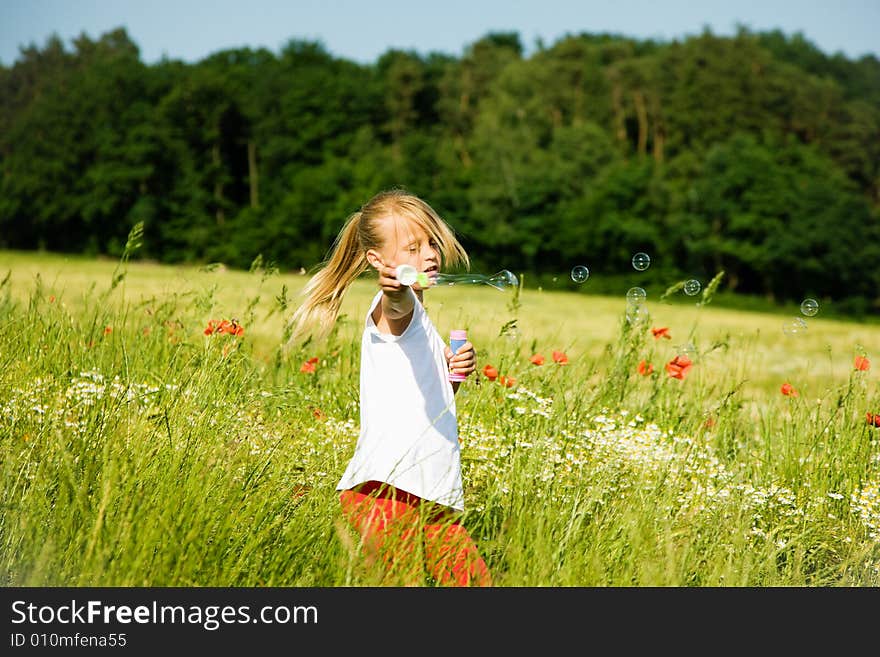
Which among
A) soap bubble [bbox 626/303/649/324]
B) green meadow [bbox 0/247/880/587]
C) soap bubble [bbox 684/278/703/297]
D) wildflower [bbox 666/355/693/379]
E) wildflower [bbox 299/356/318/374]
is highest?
soap bubble [bbox 684/278/703/297]

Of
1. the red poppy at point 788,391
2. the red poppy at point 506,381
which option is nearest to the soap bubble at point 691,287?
the red poppy at point 788,391

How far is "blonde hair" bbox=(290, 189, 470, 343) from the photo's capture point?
3.22 meters

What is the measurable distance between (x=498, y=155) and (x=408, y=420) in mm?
48018

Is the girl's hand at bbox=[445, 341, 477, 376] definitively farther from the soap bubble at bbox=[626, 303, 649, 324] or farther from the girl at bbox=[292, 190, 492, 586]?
the soap bubble at bbox=[626, 303, 649, 324]

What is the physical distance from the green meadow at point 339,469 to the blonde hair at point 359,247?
14.4 inches

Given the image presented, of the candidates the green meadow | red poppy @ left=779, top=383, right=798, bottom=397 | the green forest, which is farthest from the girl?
the green forest

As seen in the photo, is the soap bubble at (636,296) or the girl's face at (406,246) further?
the soap bubble at (636,296)

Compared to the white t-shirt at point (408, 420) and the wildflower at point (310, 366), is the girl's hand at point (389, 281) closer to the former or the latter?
the white t-shirt at point (408, 420)

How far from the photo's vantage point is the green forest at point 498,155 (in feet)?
155

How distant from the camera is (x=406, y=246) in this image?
3.18m

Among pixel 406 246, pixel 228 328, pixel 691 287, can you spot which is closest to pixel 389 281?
pixel 406 246

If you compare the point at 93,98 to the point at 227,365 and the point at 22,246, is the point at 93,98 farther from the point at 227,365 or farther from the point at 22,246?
the point at 227,365

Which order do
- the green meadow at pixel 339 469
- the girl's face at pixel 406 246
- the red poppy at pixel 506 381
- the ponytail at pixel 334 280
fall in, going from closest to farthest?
1. the green meadow at pixel 339 469
2. the girl's face at pixel 406 246
3. the ponytail at pixel 334 280
4. the red poppy at pixel 506 381
